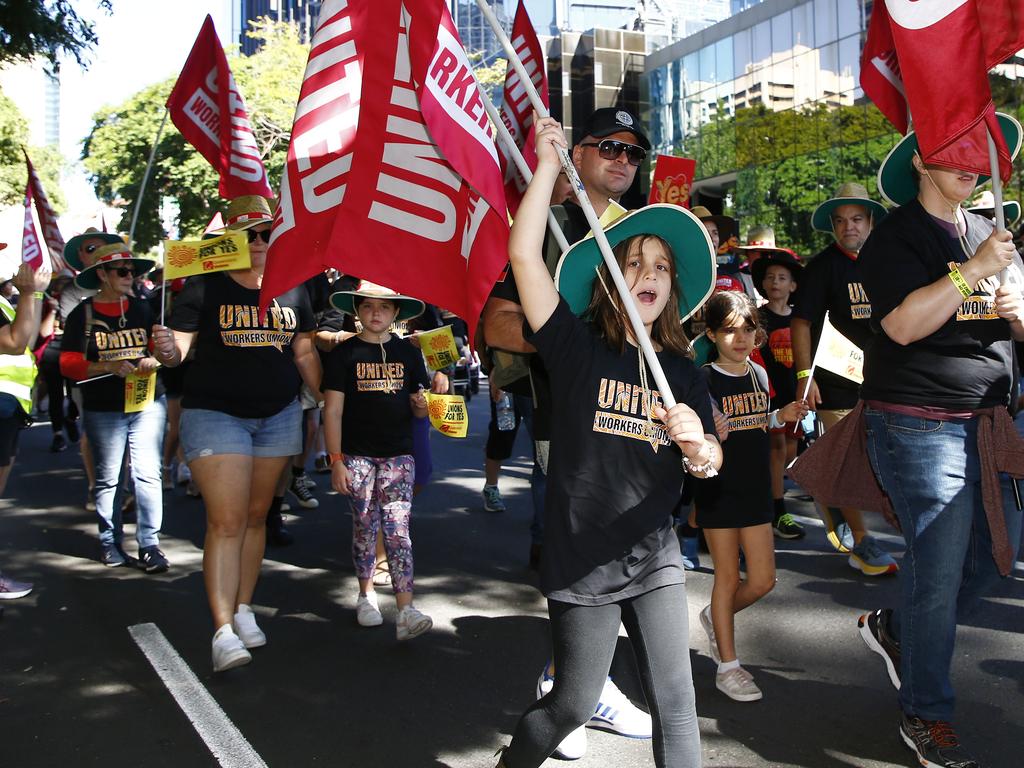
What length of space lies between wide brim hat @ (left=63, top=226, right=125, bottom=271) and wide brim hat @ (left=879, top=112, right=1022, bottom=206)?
18.4 feet

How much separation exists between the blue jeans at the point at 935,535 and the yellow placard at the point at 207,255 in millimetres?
3086

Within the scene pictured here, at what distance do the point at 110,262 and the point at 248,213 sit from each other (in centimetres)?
222

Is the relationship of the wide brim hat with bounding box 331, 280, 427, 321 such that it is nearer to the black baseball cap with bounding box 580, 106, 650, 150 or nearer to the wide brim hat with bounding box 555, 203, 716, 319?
the black baseball cap with bounding box 580, 106, 650, 150

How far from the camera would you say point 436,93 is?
3.25 metres

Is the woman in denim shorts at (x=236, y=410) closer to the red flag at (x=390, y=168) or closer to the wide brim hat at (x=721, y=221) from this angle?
the red flag at (x=390, y=168)

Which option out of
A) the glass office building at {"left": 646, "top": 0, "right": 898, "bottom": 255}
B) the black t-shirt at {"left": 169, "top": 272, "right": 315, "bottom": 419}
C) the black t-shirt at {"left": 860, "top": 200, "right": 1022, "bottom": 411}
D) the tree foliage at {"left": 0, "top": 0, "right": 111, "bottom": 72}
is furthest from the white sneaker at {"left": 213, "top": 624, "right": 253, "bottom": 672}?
the glass office building at {"left": 646, "top": 0, "right": 898, "bottom": 255}

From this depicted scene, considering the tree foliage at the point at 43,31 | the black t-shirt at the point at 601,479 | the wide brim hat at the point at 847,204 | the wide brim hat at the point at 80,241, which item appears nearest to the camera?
the black t-shirt at the point at 601,479

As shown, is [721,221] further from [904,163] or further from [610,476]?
[610,476]

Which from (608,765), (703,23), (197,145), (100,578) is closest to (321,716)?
(608,765)

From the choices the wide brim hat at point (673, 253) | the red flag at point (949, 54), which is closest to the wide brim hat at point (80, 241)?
the wide brim hat at point (673, 253)

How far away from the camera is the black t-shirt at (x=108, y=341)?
271 inches

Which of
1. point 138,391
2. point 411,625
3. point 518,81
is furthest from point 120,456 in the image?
point 518,81

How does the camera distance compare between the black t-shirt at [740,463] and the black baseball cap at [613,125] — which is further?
the black t-shirt at [740,463]

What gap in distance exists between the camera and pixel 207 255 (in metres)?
4.99
